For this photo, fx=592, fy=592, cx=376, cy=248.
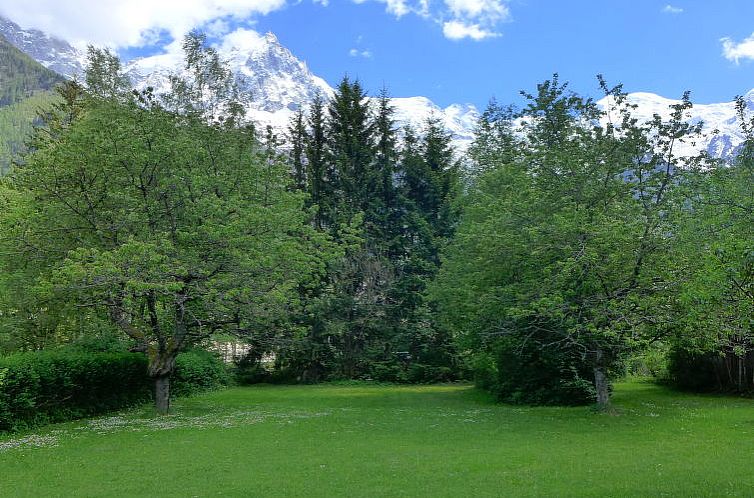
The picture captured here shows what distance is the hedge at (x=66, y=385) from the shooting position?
1684 centimetres

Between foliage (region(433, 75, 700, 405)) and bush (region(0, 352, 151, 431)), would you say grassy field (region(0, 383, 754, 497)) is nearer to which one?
bush (region(0, 352, 151, 431))

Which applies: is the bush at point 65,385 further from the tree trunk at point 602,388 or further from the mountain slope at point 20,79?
the mountain slope at point 20,79

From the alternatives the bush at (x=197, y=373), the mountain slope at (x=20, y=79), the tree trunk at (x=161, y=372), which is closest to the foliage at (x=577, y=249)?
the tree trunk at (x=161, y=372)

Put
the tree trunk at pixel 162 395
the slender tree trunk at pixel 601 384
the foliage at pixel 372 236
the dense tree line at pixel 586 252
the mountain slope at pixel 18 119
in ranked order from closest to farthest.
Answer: the dense tree line at pixel 586 252
the slender tree trunk at pixel 601 384
the tree trunk at pixel 162 395
the foliage at pixel 372 236
the mountain slope at pixel 18 119

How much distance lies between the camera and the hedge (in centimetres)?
1684

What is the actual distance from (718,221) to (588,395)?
16189mm

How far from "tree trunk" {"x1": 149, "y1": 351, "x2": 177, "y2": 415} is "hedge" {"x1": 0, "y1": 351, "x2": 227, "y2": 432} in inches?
69.3

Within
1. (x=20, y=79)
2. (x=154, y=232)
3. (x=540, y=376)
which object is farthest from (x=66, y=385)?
(x=20, y=79)

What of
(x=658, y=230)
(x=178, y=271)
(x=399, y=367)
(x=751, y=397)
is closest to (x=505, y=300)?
(x=658, y=230)

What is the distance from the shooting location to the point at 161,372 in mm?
21547

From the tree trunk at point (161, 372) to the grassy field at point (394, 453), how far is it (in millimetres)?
691

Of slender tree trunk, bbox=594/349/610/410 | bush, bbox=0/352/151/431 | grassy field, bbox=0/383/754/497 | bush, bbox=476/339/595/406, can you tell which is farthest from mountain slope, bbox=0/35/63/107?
slender tree trunk, bbox=594/349/610/410

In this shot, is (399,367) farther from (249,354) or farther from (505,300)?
(505,300)

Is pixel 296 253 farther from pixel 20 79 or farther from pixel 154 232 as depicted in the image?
pixel 20 79
